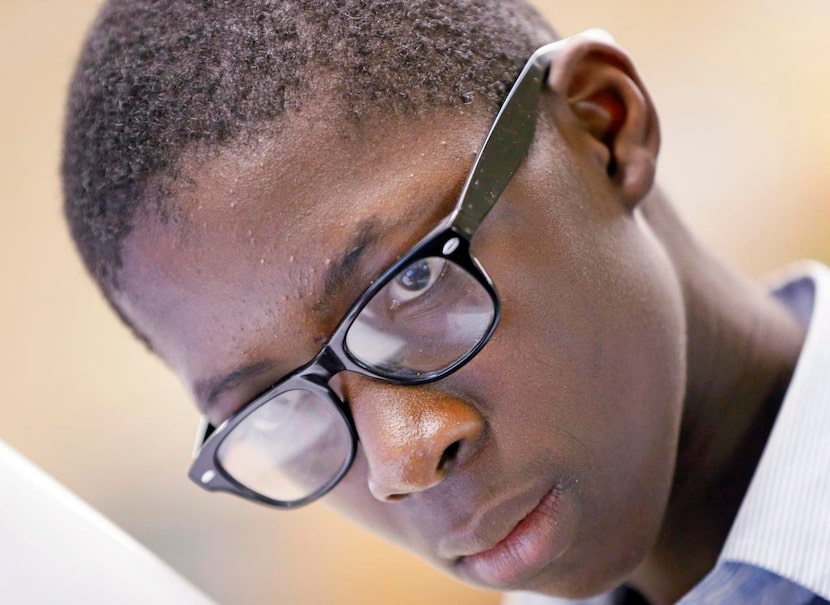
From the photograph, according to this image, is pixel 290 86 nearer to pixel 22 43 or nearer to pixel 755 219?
pixel 22 43

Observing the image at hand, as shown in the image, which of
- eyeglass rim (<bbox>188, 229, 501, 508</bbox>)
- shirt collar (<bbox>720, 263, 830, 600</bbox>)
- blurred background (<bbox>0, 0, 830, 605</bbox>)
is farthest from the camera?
blurred background (<bbox>0, 0, 830, 605</bbox>)

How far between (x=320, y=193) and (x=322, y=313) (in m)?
0.10

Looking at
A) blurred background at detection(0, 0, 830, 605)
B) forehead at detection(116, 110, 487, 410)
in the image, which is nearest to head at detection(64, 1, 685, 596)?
forehead at detection(116, 110, 487, 410)

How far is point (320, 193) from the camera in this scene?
28.8 inches

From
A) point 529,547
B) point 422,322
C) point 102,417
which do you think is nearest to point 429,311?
point 422,322

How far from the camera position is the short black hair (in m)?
0.75

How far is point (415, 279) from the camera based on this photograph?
2.42 ft

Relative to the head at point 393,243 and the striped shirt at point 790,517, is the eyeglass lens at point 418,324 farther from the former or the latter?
the striped shirt at point 790,517

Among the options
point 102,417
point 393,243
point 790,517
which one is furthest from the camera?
point 102,417

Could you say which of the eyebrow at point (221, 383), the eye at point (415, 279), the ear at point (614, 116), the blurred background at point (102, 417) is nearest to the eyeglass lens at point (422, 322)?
the eye at point (415, 279)

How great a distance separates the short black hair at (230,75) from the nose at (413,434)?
25 cm

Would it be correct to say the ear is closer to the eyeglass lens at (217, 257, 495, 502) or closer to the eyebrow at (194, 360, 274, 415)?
the eyeglass lens at (217, 257, 495, 502)

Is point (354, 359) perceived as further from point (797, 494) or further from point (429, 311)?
point (797, 494)

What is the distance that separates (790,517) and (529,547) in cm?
27
